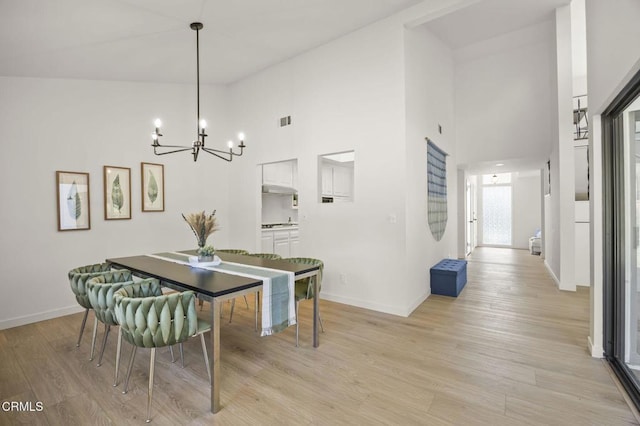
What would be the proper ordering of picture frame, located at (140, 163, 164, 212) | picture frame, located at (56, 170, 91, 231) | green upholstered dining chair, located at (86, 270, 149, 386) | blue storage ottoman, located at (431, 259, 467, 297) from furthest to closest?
picture frame, located at (140, 163, 164, 212) → blue storage ottoman, located at (431, 259, 467, 297) → picture frame, located at (56, 170, 91, 231) → green upholstered dining chair, located at (86, 270, 149, 386)

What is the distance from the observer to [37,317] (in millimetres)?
3580

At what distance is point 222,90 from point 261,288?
4.40m

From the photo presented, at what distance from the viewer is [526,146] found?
5773 mm

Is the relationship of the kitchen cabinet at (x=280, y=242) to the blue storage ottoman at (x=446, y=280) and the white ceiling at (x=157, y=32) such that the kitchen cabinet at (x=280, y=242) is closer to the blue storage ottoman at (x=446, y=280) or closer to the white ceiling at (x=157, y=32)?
the blue storage ottoman at (x=446, y=280)

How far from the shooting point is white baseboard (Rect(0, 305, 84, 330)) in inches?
133

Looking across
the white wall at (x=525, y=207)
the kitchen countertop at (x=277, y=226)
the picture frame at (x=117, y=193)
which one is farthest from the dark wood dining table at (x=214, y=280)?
the white wall at (x=525, y=207)

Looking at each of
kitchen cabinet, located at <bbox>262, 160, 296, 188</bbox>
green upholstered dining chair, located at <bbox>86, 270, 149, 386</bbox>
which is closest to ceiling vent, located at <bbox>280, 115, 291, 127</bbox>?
kitchen cabinet, located at <bbox>262, 160, 296, 188</bbox>

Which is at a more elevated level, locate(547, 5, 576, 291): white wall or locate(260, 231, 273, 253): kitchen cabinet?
locate(547, 5, 576, 291): white wall

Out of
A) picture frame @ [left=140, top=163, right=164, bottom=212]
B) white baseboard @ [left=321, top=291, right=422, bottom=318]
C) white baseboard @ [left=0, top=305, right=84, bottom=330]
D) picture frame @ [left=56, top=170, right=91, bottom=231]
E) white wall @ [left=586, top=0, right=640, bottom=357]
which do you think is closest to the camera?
white wall @ [left=586, top=0, right=640, bottom=357]

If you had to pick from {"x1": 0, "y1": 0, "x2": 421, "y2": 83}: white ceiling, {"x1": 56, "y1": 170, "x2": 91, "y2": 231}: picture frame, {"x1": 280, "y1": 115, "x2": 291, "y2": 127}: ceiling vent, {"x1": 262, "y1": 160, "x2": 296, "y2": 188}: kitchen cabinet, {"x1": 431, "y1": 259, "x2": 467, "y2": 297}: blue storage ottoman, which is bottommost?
{"x1": 431, "y1": 259, "x2": 467, "y2": 297}: blue storage ottoman

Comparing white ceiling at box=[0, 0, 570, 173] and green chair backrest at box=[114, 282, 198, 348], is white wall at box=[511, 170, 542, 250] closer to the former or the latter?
white ceiling at box=[0, 0, 570, 173]

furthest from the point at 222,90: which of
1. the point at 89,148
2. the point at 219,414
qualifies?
the point at 219,414

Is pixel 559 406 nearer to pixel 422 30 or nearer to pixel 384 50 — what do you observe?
pixel 384 50

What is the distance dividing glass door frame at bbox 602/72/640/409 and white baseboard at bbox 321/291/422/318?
177 cm
